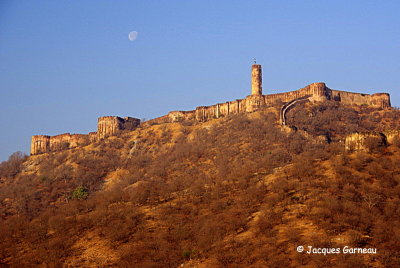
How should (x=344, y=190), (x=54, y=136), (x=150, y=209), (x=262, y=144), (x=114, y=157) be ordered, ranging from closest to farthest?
1. (x=344, y=190)
2. (x=150, y=209)
3. (x=262, y=144)
4. (x=114, y=157)
5. (x=54, y=136)

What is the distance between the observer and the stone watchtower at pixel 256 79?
298ft

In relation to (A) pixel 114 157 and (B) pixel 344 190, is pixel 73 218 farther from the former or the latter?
(A) pixel 114 157

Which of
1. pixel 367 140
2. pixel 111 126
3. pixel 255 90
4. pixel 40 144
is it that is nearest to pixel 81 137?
pixel 111 126

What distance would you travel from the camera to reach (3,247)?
33.1 meters

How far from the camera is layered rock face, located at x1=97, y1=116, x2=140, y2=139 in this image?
10106 cm

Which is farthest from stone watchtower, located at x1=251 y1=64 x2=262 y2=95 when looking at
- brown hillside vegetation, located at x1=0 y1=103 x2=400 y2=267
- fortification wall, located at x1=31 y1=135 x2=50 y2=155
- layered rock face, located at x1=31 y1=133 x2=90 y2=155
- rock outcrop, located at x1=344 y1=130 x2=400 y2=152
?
rock outcrop, located at x1=344 y1=130 x2=400 y2=152

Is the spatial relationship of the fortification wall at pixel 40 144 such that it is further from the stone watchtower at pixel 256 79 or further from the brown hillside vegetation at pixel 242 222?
the brown hillside vegetation at pixel 242 222

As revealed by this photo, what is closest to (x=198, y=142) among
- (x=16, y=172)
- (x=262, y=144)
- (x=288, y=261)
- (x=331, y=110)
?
(x=262, y=144)

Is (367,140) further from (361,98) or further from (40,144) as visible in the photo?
(40,144)

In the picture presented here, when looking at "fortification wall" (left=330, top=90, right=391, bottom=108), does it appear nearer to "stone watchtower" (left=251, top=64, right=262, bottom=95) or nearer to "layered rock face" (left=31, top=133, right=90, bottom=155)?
"stone watchtower" (left=251, top=64, right=262, bottom=95)

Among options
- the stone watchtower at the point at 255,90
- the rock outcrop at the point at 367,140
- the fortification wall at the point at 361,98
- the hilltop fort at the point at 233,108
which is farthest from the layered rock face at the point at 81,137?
the rock outcrop at the point at 367,140

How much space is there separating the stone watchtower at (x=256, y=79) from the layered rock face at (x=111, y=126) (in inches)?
1122

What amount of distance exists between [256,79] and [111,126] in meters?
32.8

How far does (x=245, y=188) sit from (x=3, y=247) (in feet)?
58.3
